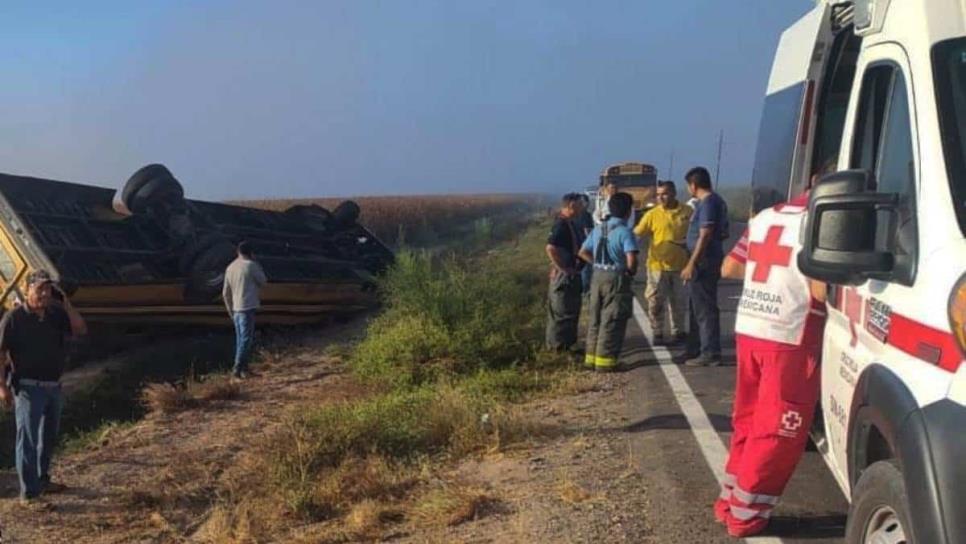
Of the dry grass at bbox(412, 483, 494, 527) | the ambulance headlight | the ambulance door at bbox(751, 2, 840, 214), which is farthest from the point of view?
the dry grass at bbox(412, 483, 494, 527)

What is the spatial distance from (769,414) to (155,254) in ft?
37.1

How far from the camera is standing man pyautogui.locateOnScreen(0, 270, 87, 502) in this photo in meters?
6.84

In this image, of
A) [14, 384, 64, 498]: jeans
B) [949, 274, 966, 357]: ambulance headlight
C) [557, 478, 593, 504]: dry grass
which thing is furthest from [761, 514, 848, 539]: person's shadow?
[14, 384, 64, 498]: jeans

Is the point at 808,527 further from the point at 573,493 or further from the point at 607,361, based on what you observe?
the point at 607,361

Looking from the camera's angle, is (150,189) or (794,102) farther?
(150,189)

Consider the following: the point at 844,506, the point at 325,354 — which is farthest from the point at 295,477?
the point at 325,354

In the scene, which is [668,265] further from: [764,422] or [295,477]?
[764,422]

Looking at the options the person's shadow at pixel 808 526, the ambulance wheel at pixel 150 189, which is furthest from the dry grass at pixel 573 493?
the ambulance wheel at pixel 150 189

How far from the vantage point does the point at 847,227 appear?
2.88m

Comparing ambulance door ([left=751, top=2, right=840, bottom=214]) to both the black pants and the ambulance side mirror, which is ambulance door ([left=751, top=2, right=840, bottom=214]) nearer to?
the ambulance side mirror

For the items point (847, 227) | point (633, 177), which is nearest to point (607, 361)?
point (847, 227)

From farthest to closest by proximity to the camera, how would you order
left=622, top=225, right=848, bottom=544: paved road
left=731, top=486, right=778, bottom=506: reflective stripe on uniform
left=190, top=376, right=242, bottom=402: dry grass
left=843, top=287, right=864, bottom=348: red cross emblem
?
left=190, top=376, right=242, bottom=402: dry grass < left=622, top=225, right=848, bottom=544: paved road < left=731, top=486, right=778, bottom=506: reflective stripe on uniform < left=843, top=287, right=864, bottom=348: red cross emblem

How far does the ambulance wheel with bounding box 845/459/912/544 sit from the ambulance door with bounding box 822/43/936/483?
214mm

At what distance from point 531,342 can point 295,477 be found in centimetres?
422
